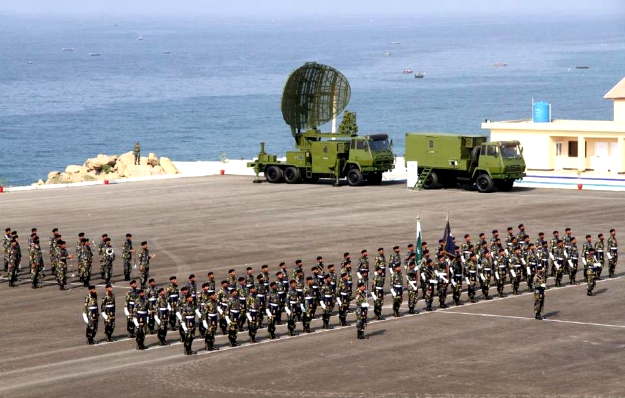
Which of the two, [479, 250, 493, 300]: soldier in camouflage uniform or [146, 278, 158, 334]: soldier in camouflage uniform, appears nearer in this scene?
[146, 278, 158, 334]: soldier in camouflage uniform

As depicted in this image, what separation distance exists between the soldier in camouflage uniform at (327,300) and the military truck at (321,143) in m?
29.7

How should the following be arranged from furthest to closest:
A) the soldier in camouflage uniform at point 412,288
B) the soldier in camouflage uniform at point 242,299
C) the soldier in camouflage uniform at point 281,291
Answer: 1. the soldier in camouflage uniform at point 412,288
2. the soldier in camouflage uniform at point 281,291
3. the soldier in camouflage uniform at point 242,299

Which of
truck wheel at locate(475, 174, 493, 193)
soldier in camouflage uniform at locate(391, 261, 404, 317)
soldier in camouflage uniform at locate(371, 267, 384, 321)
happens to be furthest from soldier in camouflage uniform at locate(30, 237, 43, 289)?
truck wheel at locate(475, 174, 493, 193)

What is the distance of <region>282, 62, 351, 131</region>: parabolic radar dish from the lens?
2606 inches

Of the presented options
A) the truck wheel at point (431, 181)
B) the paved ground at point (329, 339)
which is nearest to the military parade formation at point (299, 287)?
the paved ground at point (329, 339)

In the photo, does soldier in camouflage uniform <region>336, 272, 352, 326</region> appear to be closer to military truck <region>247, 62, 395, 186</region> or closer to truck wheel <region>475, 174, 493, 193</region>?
truck wheel <region>475, 174, 493, 193</region>

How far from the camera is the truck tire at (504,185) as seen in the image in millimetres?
58562

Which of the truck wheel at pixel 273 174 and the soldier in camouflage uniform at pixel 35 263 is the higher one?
the truck wheel at pixel 273 174

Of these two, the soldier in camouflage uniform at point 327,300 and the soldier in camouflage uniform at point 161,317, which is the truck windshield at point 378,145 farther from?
the soldier in camouflage uniform at point 161,317

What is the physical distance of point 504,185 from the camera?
58.8 metres

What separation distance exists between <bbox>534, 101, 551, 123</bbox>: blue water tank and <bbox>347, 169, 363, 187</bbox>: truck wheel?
13.4 meters

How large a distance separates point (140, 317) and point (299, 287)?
156 inches

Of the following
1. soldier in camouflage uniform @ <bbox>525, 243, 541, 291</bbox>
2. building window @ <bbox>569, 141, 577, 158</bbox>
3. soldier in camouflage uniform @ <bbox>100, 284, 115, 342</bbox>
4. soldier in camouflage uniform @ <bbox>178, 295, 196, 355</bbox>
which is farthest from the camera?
building window @ <bbox>569, 141, 577, 158</bbox>

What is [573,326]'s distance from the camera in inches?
1216
